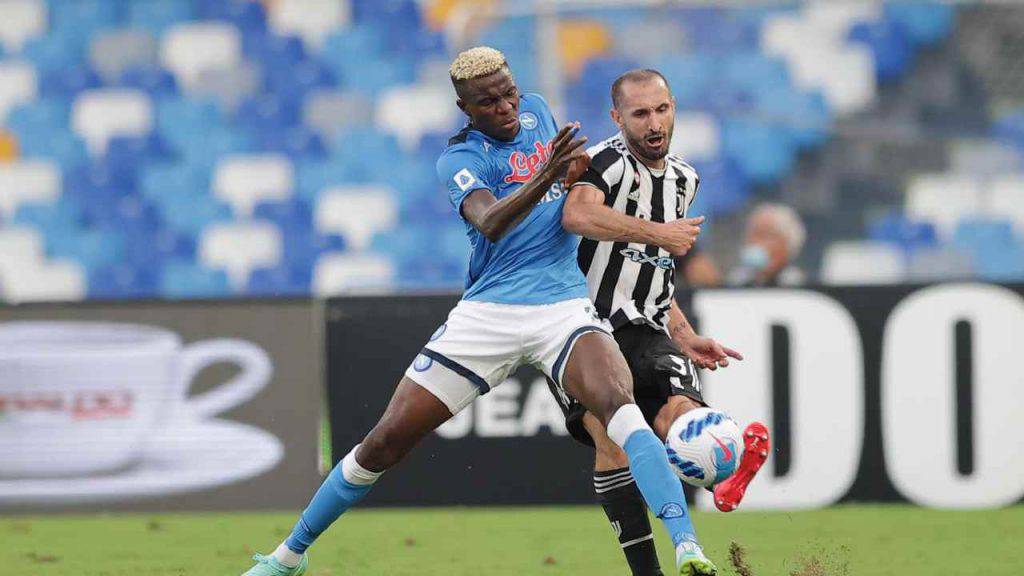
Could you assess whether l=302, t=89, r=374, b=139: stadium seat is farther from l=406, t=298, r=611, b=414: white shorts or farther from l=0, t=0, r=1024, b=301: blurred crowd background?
l=406, t=298, r=611, b=414: white shorts

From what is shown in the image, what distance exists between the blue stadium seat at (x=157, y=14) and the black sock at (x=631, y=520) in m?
9.90

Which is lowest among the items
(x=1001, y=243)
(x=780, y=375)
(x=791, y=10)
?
(x=780, y=375)

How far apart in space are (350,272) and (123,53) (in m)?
3.28

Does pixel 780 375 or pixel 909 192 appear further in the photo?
pixel 909 192

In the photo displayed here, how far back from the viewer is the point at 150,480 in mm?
8883

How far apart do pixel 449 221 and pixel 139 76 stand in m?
3.47

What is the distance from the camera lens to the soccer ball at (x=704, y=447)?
16.9ft

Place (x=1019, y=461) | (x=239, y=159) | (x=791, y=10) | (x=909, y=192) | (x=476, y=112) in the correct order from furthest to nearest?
(x=239, y=159) → (x=791, y=10) → (x=909, y=192) → (x=1019, y=461) → (x=476, y=112)

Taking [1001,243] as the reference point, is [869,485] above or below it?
below

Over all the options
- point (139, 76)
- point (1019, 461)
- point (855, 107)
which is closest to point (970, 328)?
point (1019, 461)

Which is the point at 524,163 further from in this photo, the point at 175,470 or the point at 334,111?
the point at 334,111

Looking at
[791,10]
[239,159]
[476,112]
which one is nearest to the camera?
[476,112]

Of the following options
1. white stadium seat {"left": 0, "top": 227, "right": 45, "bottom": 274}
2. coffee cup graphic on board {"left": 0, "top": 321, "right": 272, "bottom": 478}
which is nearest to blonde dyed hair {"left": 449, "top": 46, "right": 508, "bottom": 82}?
coffee cup graphic on board {"left": 0, "top": 321, "right": 272, "bottom": 478}

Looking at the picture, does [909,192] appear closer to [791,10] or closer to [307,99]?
[791,10]
